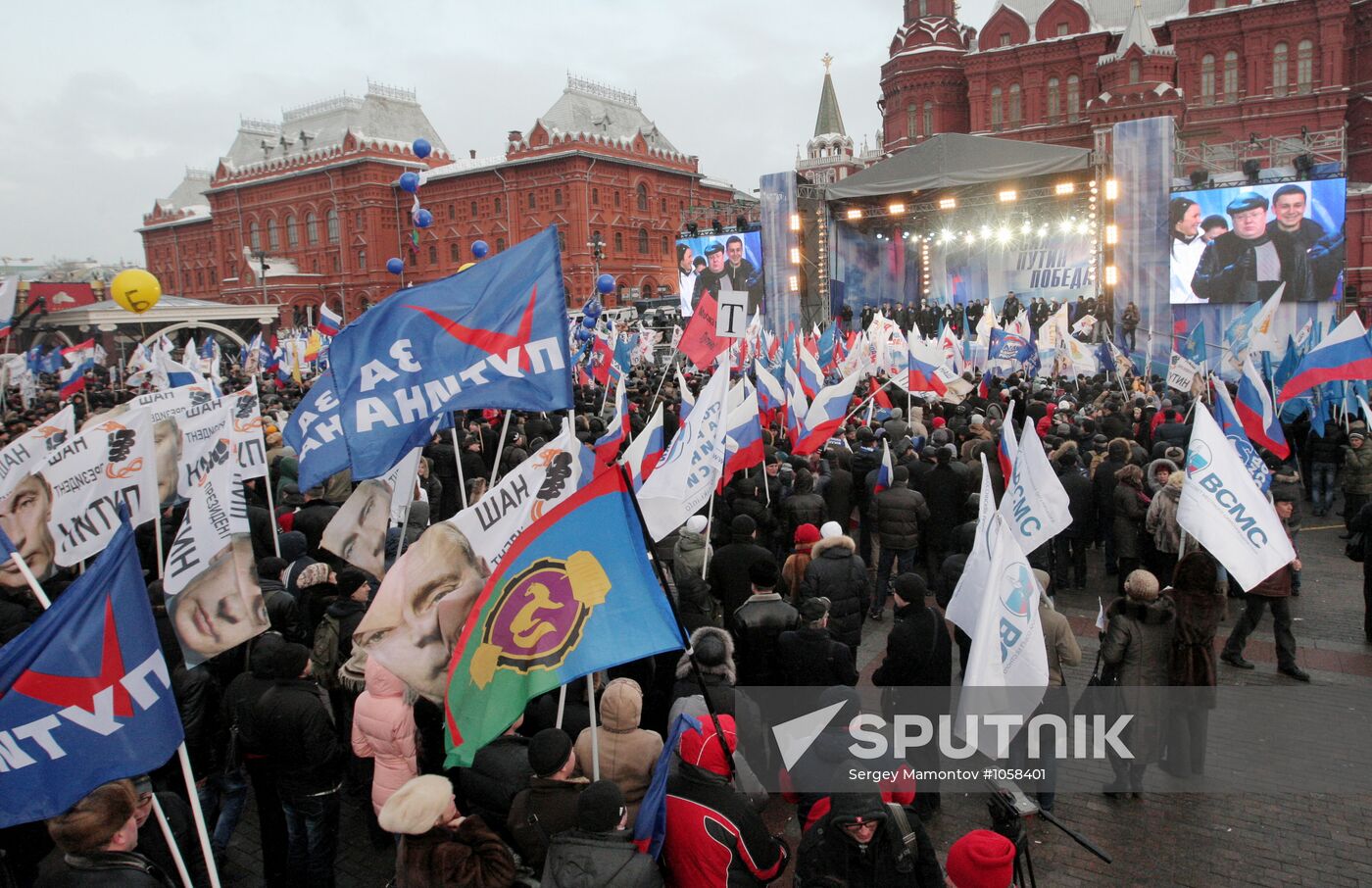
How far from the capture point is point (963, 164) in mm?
27766

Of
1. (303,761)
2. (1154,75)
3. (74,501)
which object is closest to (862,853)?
(303,761)

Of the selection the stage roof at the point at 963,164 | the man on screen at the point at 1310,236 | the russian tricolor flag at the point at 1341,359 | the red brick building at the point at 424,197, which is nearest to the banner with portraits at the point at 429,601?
the russian tricolor flag at the point at 1341,359

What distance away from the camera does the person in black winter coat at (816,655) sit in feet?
16.9

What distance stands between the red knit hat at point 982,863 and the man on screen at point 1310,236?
2866 centimetres

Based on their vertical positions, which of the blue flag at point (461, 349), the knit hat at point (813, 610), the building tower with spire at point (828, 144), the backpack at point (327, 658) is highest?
the building tower with spire at point (828, 144)

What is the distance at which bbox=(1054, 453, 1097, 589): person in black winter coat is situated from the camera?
30.5 feet

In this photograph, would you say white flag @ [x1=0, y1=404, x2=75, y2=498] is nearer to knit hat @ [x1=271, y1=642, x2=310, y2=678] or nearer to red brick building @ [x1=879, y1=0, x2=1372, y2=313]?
knit hat @ [x1=271, y1=642, x2=310, y2=678]

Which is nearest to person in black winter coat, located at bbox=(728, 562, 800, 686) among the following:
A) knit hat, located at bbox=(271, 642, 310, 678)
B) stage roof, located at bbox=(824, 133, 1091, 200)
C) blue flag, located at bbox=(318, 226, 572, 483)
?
blue flag, located at bbox=(318, 226, 572, 483)

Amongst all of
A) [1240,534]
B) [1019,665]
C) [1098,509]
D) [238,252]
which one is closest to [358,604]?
[1019,665]

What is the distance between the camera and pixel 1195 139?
42.8 m

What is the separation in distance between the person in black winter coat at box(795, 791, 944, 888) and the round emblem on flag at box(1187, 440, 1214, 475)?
4.04 m

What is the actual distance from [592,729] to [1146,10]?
54470mm

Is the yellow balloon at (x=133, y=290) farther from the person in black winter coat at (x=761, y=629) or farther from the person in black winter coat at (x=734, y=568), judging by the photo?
the person in black winter coat at (x=761, y=629)

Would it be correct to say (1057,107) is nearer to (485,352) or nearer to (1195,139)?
(1195,139)
